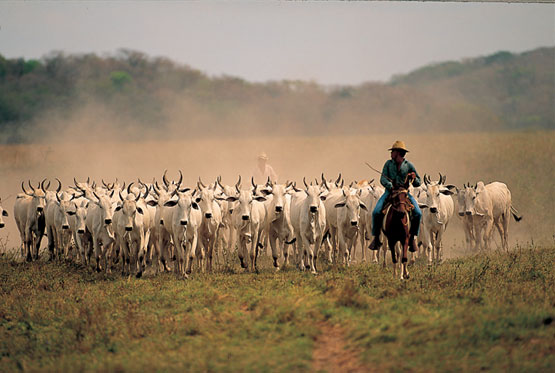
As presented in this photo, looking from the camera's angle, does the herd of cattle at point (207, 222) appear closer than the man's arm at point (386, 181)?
No

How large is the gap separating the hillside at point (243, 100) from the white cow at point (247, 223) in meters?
24.3

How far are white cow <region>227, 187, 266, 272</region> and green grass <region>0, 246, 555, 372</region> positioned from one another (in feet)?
5.71

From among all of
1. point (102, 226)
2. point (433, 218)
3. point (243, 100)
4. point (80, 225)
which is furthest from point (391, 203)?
point (243, 100)

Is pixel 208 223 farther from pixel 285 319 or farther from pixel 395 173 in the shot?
pixel 285 319

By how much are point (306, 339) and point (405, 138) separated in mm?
34688

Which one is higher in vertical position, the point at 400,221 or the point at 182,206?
the point at 182,206

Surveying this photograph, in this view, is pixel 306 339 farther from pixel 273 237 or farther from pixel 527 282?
pixel 273 237

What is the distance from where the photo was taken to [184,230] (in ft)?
57.4

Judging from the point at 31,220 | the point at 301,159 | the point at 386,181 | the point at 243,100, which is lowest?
the point at 31,220

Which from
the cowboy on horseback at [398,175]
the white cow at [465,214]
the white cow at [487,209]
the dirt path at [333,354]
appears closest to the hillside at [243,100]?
the white cow at [487,209]

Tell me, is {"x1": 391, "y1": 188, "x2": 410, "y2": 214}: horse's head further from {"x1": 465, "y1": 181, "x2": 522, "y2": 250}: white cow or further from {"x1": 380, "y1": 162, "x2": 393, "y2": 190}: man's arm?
{"x1": 465, "y1": 181, "x2": 522, "y2": 250}: white cow

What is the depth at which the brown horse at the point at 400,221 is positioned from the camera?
48.9 feet

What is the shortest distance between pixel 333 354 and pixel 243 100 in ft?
125

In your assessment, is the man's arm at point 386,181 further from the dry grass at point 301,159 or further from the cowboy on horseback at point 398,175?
the dry grass at point 301,159
